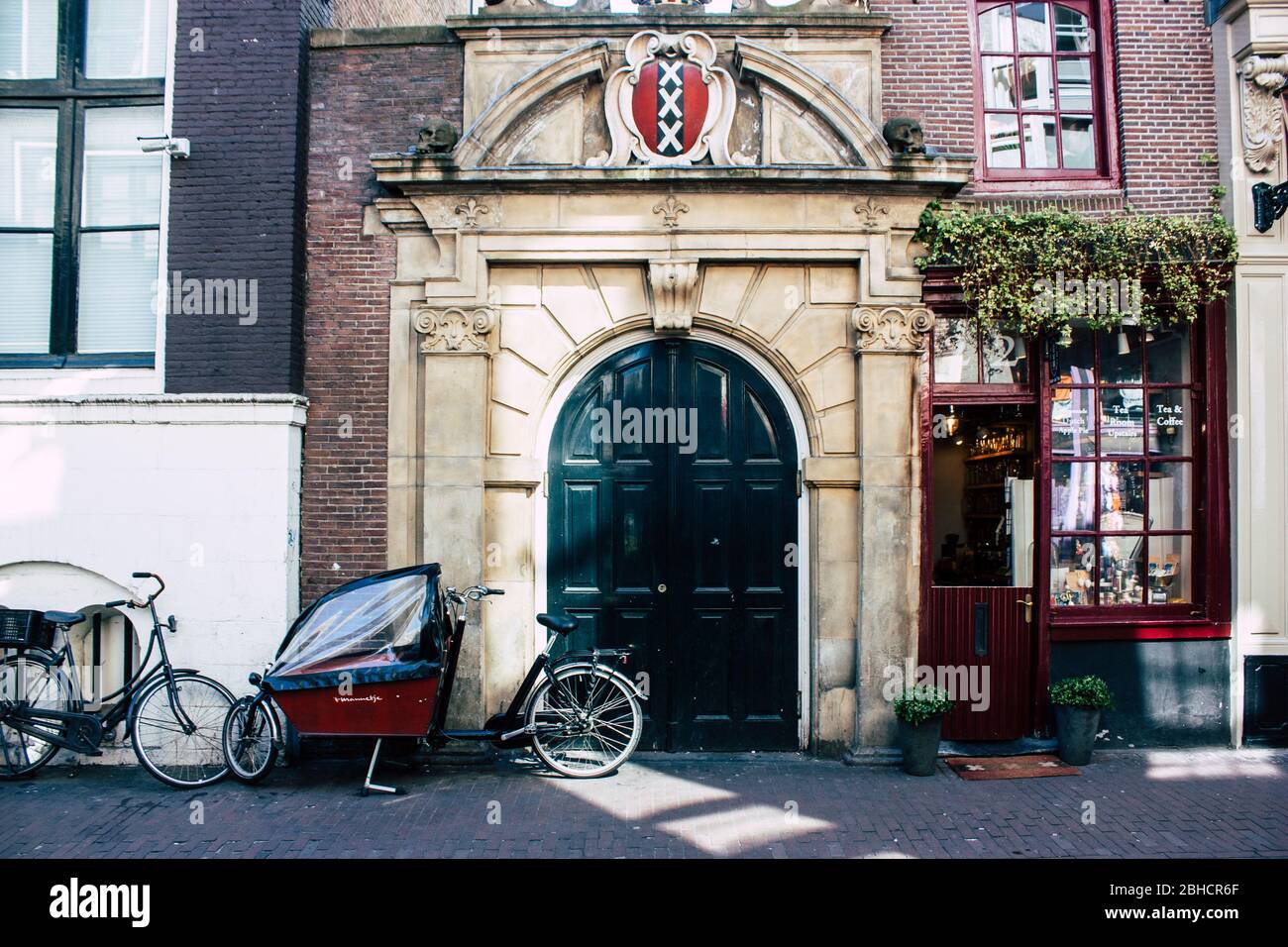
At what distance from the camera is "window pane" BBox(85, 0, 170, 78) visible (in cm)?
809

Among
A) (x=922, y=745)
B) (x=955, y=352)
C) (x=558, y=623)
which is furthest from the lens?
(x=955, y=352)

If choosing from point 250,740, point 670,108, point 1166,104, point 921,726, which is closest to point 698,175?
point 670,108

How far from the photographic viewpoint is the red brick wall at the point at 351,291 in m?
7.80

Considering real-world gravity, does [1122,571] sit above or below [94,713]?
above

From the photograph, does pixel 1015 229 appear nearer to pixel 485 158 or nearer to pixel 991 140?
pixel 991 140

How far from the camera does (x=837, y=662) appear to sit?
24.9ft

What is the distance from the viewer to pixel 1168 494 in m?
7.99

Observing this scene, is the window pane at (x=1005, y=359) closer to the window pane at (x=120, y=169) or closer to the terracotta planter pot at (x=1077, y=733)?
the terracotta planter pot at (x=1077, y=733)

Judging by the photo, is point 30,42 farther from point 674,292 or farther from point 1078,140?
point 1078,140

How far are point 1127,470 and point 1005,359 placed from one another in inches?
59.5

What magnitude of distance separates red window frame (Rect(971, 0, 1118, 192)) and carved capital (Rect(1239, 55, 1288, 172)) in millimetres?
1062

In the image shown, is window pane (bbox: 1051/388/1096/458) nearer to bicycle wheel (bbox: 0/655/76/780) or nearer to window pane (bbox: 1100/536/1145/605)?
window pane (bbox: 1100/536/1145/605)

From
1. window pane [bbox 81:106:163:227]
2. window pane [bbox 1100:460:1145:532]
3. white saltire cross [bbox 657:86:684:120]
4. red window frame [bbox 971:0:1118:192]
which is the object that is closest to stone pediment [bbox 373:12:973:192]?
white saltire cross [bbox 657:86:684:120]

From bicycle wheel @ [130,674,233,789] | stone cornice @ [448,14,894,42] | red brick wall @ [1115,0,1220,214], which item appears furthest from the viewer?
red brick wall @ [1115,0,1220,214]
